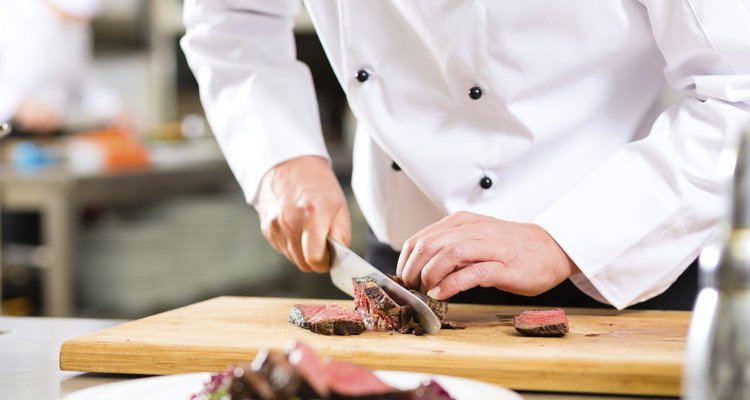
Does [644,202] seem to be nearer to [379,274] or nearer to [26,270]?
[379,274]

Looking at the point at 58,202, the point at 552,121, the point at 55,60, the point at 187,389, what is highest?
the point at 552,121

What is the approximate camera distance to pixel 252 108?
180 cm

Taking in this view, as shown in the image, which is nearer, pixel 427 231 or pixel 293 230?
pixel 427 231

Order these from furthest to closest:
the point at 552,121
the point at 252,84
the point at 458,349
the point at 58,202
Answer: the point at 58,202, the point at 252,84, the point at 552,121, the point at 458,349

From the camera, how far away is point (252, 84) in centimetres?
183

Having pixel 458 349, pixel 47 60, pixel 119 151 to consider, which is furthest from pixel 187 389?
pixel 47 60

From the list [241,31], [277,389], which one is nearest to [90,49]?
[241,31]

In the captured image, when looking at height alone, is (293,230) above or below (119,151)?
above

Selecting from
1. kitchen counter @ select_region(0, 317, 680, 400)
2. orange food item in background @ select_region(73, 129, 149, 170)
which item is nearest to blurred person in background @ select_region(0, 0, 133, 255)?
orange food item in background @ select_region(73, 129, 149, 170)

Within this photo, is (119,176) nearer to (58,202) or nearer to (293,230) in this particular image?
(58,202)

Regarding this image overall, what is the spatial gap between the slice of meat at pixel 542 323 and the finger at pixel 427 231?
165 millimetres

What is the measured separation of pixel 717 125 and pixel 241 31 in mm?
906

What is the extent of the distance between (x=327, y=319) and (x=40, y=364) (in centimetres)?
37

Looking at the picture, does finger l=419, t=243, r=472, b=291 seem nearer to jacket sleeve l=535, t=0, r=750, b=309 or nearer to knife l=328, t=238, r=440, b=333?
knife l=328, t=238, r=440, b=333
